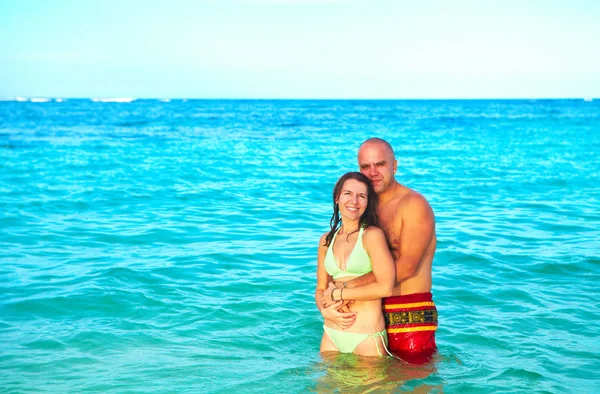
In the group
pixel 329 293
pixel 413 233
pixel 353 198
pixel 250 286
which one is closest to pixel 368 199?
pixel 353 198

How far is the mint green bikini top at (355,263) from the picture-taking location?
4969 millimetres

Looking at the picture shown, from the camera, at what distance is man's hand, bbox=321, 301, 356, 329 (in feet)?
16.7

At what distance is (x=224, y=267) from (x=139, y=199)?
22.5ft

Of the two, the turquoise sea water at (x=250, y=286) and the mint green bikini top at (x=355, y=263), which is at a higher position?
the mint green bikini top at (x=355, y=263)

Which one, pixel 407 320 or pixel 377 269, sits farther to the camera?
pixel 407 320

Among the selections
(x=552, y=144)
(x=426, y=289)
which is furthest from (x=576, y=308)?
(x=552, y=144)

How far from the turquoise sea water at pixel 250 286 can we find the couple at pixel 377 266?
233 mm

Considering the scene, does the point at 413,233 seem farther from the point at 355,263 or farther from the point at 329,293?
the point at 329,293

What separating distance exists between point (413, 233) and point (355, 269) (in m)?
0.54

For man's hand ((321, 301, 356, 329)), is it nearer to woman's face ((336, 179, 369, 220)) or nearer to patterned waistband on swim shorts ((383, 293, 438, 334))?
patterned waistband on swim shorts ((383, 293, 438, 334))

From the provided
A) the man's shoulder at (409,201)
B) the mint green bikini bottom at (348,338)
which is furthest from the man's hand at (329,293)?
the man's shoulder at (409,201)

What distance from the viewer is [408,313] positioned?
5.32 m

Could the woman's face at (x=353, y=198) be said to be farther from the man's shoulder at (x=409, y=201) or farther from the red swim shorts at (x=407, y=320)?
the red swim shorts at (x=407, y=320)

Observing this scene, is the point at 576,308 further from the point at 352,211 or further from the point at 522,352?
the point at 352,211
